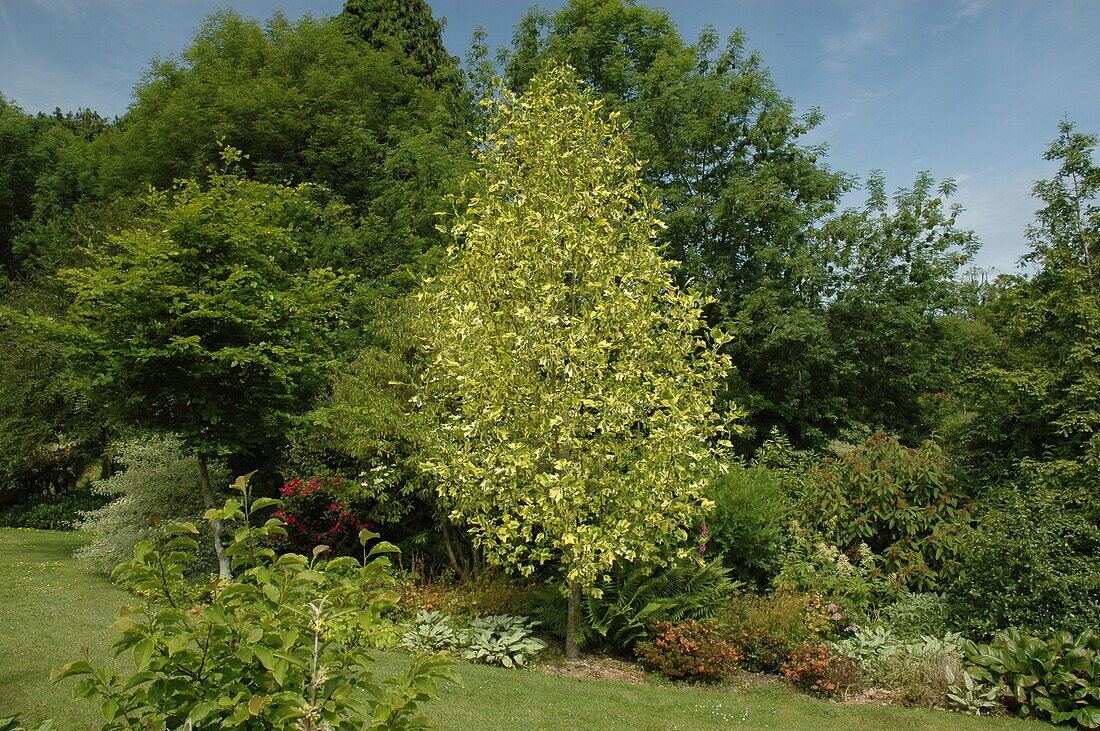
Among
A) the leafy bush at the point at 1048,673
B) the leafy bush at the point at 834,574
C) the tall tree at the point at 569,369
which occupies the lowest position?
the leafy bush at the point at 1048,673

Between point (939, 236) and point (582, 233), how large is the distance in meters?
10.7

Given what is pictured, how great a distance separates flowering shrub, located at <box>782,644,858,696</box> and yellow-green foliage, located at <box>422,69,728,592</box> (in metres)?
1.76

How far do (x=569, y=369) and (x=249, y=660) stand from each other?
14.6ft

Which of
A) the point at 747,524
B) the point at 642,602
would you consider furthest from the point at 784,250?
the point at 642,602

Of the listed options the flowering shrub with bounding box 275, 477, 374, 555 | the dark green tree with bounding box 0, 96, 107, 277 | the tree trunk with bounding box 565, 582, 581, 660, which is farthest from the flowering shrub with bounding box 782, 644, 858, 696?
the dark green tree with bounding box 0, 96, 107, 277

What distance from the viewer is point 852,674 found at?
677 cm

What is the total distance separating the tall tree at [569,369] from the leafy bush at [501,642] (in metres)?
0.53

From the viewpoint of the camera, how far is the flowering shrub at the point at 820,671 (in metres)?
6.54

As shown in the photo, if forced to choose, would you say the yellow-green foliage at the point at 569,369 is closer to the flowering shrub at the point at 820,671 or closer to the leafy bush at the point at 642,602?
the leafy bush at the point at 642,602

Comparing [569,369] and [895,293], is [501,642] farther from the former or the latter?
[895,293]

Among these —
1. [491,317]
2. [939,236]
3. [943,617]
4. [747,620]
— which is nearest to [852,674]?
[747,620]

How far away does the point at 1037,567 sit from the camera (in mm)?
6688

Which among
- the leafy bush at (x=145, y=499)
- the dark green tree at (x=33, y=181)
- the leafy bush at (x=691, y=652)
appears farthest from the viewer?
the dark green tree at (x=33, y=181)

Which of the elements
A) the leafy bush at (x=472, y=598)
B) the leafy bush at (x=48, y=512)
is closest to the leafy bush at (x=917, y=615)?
the leafy bush at (x=472, y=598)
